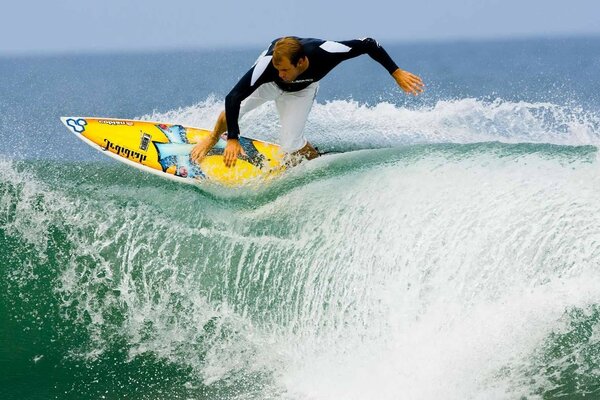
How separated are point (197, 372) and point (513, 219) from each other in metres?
2.21

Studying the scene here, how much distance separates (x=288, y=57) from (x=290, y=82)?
56 centimetres

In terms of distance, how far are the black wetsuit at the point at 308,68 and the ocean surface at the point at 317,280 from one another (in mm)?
722

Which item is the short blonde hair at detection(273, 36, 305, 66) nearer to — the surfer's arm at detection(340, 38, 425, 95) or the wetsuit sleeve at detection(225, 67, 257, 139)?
the wetsuit sleeve at detection(225, 67, 257, 139)

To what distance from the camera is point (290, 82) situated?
6.49 metres

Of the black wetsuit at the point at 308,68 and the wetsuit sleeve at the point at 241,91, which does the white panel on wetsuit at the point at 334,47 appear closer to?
the black wetsuit at the point at 308,68

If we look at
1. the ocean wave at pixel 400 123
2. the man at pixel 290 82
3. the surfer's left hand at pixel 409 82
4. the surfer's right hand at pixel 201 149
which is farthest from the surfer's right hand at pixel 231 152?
the ocean wave at pixel 400 123

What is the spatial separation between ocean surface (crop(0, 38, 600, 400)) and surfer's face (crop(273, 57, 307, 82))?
826 mm

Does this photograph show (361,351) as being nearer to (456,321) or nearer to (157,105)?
(456,321)

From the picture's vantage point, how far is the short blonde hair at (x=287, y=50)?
5891 mm

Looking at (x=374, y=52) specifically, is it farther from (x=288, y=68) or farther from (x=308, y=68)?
(x=288, y=68)

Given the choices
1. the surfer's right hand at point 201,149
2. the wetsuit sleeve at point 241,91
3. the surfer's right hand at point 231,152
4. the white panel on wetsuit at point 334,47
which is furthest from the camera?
the surfer's right hand at point 201,149

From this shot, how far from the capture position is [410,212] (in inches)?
217

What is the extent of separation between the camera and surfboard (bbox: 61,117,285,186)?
23.4ft

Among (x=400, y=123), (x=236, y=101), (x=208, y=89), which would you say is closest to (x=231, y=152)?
(x=236, y=101)
